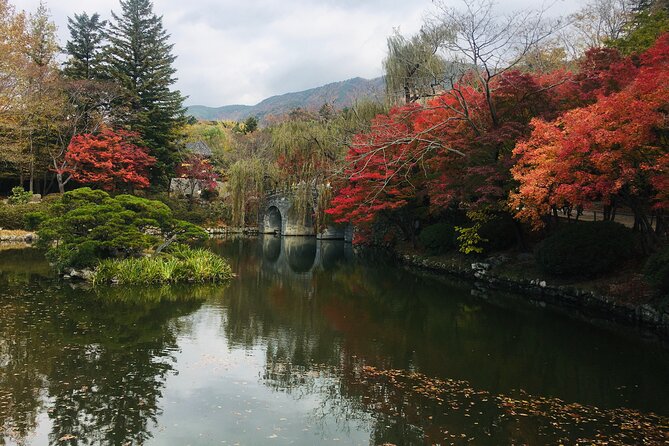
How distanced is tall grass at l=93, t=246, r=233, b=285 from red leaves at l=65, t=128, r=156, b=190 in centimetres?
1338

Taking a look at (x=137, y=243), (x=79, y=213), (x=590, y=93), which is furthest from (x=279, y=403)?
(x=590, y=93)

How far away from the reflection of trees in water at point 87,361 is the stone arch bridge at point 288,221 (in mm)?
19819

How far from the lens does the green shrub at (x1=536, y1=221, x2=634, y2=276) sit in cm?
1089

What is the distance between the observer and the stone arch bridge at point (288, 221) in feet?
98.7

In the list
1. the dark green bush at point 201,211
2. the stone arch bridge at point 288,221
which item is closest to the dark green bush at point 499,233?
the stone arch bridge at point 288,221

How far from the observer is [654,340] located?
27.0ft

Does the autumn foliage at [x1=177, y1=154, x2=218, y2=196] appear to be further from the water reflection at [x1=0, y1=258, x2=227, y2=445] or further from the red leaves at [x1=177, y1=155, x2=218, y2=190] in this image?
the water reflection at [x1=0, y1=258, x2=227, y2=445]

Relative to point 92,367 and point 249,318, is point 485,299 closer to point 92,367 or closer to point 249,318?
point 249,318

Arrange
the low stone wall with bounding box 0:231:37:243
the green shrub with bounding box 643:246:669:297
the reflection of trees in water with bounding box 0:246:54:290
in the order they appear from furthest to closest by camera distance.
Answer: the low stone wall with bounding box 0:231:37:243 → the reflection of trees in water with bounding box 0:246:54:290 → the green shrub with bounding box 643:246:669:297

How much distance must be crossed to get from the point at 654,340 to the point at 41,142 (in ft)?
88.3

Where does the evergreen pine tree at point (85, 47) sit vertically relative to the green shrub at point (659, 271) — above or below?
above

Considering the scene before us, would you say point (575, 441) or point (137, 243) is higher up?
point (137, 243)

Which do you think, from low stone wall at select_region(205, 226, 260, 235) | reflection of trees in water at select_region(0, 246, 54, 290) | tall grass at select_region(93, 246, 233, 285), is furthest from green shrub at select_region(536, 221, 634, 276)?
low stone wall at select_region(205, 226, 260, 235)

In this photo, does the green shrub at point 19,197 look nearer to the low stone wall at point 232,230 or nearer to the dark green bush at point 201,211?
the dark green bush at point 201,211
